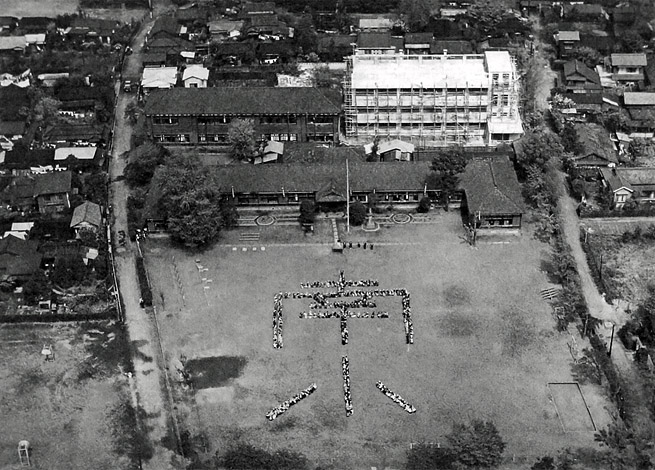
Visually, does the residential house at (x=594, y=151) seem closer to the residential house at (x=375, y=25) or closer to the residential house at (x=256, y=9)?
the residential house at (x=375, y=25)

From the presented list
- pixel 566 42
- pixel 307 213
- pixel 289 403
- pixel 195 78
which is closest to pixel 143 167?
pixel 307 213

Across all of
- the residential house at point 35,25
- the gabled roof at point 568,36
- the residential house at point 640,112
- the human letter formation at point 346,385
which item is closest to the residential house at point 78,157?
the residential house at point 35,25

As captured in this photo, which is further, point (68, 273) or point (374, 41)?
point (374, 41)

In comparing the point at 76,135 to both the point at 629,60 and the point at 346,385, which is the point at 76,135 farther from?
the point at 629,60

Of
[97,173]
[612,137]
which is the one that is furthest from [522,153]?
[97,173]

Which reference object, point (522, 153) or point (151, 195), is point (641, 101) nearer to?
point (522, 153)

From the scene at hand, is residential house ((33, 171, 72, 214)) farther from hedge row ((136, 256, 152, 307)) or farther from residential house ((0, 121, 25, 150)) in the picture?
residential house ((0, 121, 25, 150))

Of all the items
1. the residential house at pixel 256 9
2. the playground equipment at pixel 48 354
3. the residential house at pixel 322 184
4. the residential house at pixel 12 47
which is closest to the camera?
the playground equipment at pixel 48 354
